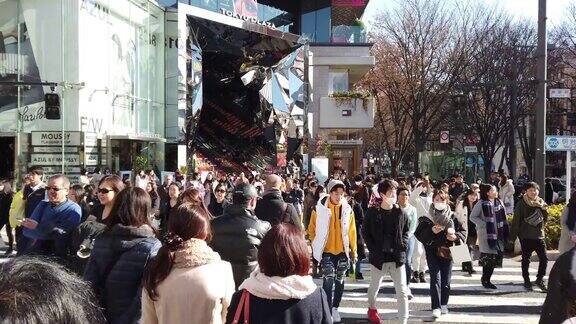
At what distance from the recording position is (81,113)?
2194cm

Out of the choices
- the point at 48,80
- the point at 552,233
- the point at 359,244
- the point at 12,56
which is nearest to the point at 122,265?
the point at 359,244

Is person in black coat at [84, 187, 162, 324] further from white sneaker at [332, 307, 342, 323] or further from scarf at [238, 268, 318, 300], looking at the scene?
white sneaker at [332, 307, 342, 323]

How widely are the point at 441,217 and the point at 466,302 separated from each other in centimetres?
173

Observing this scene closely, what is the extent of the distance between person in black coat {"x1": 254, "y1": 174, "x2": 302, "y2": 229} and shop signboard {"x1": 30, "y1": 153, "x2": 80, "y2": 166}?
49.5 ft

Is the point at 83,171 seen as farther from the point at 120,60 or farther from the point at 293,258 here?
the point at 293,258

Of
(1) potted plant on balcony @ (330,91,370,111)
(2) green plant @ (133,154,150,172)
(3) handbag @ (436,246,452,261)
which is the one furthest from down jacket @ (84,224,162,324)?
(1) potted plant on balcony @ (330,91,370,111)

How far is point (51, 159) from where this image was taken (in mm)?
21828

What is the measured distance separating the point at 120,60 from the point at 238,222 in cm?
2116

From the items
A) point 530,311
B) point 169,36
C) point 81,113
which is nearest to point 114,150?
point 81,113

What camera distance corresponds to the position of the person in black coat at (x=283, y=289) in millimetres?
3197

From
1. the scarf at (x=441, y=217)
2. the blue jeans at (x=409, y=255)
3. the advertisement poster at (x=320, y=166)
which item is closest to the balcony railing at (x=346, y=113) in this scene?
the advertisement poster at (x=320, y=166)

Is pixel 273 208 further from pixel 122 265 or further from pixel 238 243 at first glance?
pixel 122 265

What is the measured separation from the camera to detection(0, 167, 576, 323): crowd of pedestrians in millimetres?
3211

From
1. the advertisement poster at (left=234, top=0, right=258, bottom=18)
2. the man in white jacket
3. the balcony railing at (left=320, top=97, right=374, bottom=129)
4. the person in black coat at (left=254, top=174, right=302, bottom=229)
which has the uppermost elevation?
the advertisement poster at (left=234, top=0, right=258, bottom=18)
